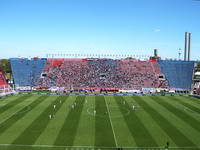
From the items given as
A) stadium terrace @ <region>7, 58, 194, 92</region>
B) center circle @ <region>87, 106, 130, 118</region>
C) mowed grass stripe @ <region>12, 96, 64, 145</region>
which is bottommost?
mowed grass stripe @ <region>12, 96, 64, 145</region>

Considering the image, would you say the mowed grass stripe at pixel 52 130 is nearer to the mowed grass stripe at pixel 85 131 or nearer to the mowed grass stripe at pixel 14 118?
the mowed grass stripe at pixel 85 131

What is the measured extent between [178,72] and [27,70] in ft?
187

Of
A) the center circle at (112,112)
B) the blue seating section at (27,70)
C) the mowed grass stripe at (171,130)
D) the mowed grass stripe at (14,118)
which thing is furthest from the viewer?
the blue seating section at (27,70)

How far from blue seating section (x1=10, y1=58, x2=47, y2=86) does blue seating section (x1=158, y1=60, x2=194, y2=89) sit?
155ft

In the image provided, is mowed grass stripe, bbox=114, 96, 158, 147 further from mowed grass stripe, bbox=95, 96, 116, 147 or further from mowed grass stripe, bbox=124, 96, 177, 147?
mowed grass stripe, bbox=95, 96, 116, 147

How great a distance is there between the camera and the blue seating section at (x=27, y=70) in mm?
80062

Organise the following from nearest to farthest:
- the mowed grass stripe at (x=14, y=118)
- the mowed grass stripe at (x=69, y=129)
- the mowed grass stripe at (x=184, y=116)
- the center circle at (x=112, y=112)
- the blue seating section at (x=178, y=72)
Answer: the mowed grass stripe at (x=69, y=129) < the mowed grass stripe at (x=14, y=118) < the mowed grass stripe at (x=184, y=116) < the center circle at (x=112, y=112) < the blue seating section at (x=178, y=72)

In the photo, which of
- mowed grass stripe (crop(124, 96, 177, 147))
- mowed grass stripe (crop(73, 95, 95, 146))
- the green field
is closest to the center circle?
the green field

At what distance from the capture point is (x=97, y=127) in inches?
1268

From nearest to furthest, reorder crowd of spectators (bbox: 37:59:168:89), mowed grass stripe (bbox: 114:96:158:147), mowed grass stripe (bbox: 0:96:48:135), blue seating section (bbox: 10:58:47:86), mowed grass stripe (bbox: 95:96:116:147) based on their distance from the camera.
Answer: mowed grass stripe (bbox: 95:96:116:147) → mowed grass stripe (bbox: 114:96:158:147) → mowed grass stripe (bbox: 0:96:48:135) → crowd of spectators (bbox: 37:59:168:89) → blue seating section (bbox: 10:58:47:86)

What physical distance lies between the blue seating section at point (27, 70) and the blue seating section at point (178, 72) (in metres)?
47.4

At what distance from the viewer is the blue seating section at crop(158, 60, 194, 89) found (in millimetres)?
81331

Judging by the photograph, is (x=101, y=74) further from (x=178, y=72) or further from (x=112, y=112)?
(x=112, y=112)

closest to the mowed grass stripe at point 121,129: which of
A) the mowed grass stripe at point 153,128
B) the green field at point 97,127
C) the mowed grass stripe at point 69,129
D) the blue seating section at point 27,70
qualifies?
the green field at point 97,127
